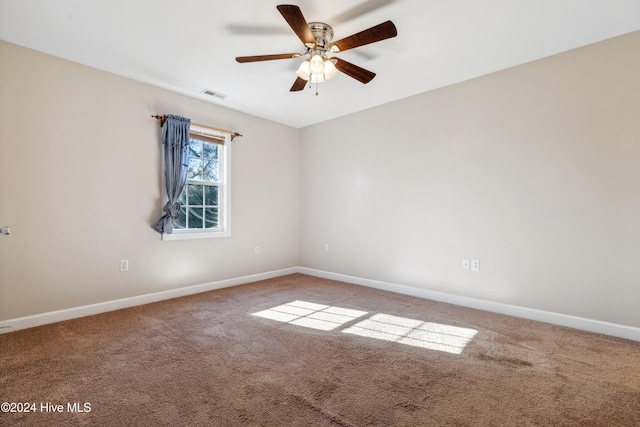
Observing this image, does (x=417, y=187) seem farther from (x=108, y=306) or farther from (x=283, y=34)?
(x=108, y=306)

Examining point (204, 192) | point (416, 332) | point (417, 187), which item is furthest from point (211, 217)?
point (416, 332)

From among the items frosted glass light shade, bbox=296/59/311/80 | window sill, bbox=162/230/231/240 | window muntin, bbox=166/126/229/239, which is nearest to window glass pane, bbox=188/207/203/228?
window muntin, bbox=166/126/229/239

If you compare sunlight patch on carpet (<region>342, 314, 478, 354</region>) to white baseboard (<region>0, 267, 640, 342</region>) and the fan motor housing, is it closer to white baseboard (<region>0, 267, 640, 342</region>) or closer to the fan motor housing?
white baseboard (<region>0, 267, 640, 342</region>)

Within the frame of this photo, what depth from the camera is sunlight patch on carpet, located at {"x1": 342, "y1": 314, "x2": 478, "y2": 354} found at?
7.89 ft

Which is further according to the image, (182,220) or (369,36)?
(182,220)

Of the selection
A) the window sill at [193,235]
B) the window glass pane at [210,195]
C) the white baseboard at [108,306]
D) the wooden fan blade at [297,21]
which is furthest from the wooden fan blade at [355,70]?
the white baseboard at [108,306]

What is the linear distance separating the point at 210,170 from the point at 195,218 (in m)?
0.71

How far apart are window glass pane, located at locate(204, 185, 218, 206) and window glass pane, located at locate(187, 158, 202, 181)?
0.60ft

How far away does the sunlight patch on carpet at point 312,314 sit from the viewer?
286 centimetres

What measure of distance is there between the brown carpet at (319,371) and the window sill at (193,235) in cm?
94

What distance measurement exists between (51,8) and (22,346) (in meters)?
2.61

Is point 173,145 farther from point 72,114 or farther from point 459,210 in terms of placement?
point 459,210

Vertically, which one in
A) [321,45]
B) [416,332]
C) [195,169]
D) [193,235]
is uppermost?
[321,45]

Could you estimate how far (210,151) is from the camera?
4160 mm
